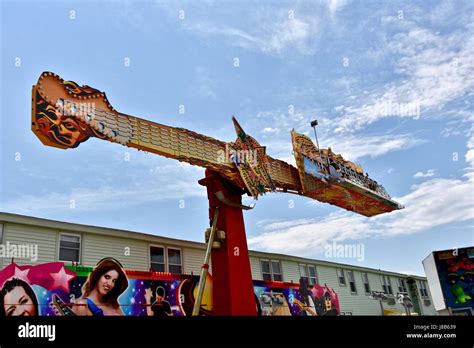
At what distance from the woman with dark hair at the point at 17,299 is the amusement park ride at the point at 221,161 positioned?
4.45 metres

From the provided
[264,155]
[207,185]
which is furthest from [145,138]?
[264,155]

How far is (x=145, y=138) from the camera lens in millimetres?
12125

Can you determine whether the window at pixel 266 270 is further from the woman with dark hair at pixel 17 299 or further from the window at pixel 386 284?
the window at pixel 386 284

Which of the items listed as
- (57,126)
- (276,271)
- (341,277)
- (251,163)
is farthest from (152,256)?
(341,277)

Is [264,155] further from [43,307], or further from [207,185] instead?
[43,307]

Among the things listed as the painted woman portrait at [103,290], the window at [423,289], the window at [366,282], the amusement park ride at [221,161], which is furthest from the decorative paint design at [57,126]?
the window at [423,289]

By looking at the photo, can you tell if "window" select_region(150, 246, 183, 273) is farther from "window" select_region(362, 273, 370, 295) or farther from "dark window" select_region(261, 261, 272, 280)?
"window" select_region(362, 273, 370, 295)

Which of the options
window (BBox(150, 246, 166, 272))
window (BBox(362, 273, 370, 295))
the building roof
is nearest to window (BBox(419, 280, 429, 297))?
window (BBox(362, 273, 370, 295))

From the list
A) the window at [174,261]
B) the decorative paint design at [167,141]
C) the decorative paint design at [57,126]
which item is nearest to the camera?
the decorative paint design at [57,126]

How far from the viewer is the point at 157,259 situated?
16594 mm

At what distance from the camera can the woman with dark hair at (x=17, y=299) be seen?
11.6 meters

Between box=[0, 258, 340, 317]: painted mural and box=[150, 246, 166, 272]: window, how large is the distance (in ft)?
4.44

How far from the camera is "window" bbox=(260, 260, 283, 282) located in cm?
2156

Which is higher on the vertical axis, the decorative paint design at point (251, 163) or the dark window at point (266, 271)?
the decorative paint design at point (251, 163)
